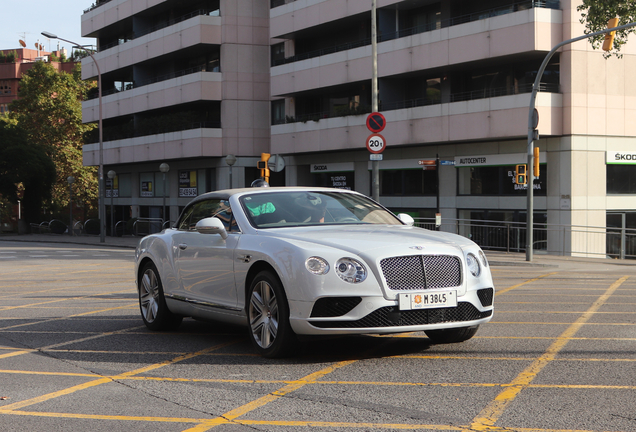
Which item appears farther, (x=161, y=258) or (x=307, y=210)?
(x=161, y=258)

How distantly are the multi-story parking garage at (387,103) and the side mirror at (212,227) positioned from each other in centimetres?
2202

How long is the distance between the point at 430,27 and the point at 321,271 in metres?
29.4

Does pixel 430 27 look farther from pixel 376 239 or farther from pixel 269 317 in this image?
pixel 269 317

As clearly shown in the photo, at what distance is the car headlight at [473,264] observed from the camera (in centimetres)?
700

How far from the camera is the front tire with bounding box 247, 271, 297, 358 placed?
6719mm

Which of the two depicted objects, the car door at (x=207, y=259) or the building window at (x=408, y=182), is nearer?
the car door at (x=207, y=259)

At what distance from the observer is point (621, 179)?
30.6 m

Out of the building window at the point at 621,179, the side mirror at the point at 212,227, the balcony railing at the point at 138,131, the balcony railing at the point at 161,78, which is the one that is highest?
the balcony railing at the point at 161,78

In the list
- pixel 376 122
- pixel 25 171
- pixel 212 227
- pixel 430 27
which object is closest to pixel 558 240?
pixel 376 122

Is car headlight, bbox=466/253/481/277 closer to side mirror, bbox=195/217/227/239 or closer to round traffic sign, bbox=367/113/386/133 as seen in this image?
side mirror, bbox=195/217/227/239

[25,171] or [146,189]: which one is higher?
[25,171]

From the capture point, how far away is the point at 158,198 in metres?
51.4

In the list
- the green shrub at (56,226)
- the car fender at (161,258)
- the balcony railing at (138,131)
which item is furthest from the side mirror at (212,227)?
the green shrub at (56,226)

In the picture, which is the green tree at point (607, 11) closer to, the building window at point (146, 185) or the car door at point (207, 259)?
the car door at point (207, 259)
